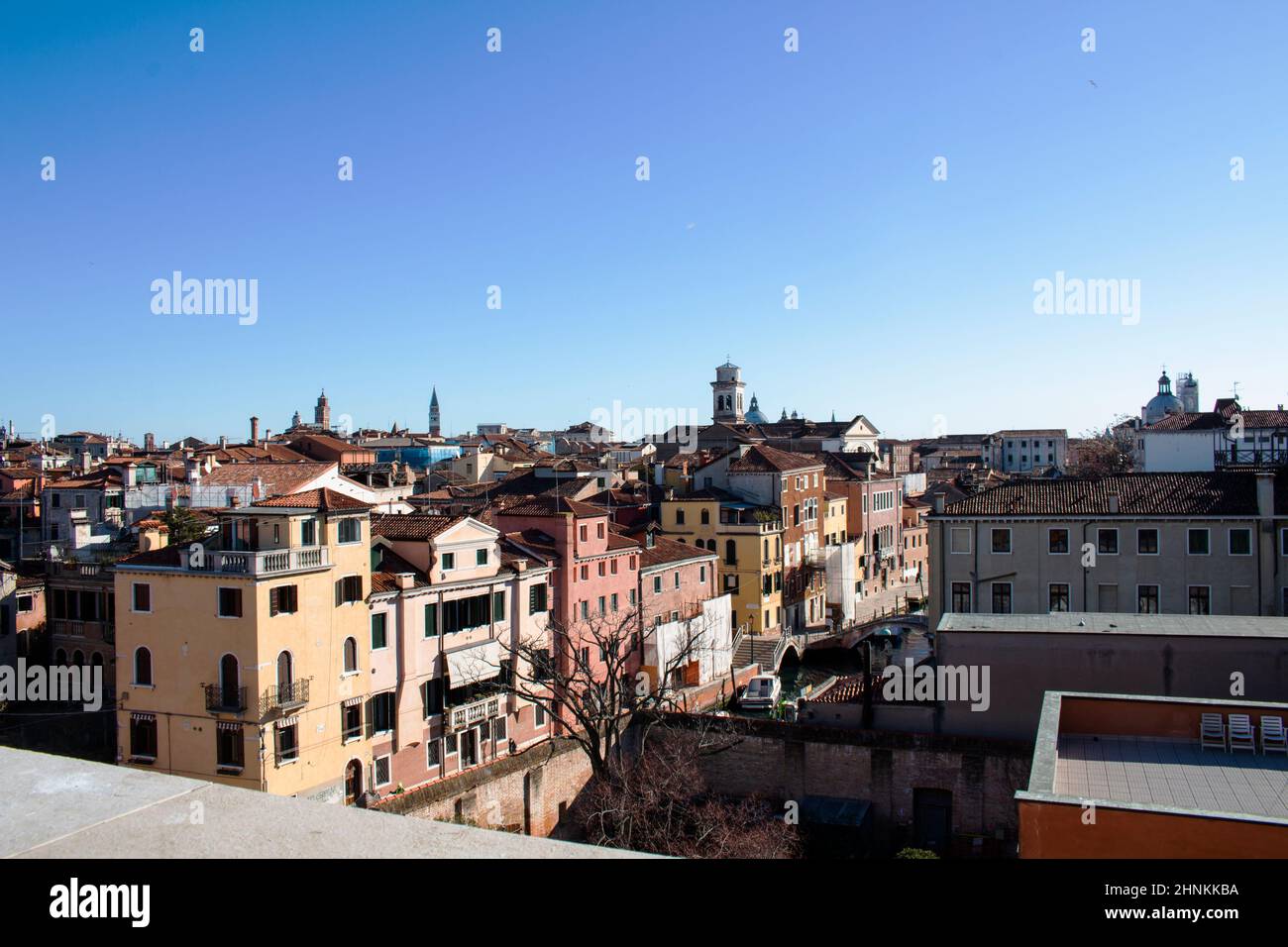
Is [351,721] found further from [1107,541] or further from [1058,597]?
[1107,541]

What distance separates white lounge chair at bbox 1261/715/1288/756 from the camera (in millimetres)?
12445

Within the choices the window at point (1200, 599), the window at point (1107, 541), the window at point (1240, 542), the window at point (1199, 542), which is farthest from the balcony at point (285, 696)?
the window at point (1240, 542)

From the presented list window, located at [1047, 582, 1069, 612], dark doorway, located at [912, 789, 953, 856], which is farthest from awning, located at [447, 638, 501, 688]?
window, located at [1047, 582, 1069, 612]

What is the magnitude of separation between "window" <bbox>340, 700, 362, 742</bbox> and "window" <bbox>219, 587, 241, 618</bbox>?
10.9 ft

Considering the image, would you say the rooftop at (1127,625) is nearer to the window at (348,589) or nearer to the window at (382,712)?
the window at (382,712)

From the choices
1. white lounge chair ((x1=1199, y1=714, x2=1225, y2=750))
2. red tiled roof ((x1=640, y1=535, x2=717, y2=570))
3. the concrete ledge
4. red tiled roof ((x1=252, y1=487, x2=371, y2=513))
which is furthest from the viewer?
red tiled roof ((x1=640, y1=535, x2=717, y2=570))

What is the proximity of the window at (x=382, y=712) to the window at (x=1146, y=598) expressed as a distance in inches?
768

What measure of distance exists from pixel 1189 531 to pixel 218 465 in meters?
33.6

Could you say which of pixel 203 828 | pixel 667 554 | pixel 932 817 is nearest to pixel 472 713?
pixel 932 817

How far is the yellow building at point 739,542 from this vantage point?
4206 cm

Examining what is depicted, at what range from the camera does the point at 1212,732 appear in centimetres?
1284

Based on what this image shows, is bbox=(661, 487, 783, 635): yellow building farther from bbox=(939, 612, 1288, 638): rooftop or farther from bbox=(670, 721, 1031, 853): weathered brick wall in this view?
bbox=(939, 612, 1288, 638): rooftop
